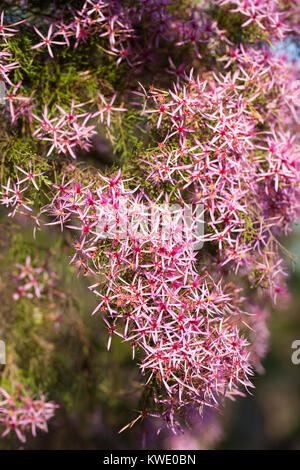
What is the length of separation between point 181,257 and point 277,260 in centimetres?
31

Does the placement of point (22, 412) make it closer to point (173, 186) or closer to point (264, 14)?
point (173, 186)

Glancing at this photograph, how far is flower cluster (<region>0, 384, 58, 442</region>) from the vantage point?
2.82 ft

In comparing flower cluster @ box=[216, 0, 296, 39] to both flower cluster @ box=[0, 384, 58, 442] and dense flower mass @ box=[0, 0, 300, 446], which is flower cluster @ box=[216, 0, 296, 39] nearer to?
dense flower mass @ box=[0, 0, 300, 446]

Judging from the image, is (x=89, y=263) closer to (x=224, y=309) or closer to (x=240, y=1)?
(x=224, y=309)

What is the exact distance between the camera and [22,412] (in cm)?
87

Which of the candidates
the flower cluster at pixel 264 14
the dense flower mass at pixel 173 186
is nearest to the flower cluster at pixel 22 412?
the dense flower mass at pixel 173 186

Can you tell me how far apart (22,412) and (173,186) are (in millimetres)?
537

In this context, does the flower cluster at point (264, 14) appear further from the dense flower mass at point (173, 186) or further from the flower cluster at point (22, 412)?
the flower cluster at point (22, 412)

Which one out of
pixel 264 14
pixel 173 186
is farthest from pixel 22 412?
pixel 264 14

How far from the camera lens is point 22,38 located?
83 cm

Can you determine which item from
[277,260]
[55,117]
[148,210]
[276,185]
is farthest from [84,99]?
[277,260]

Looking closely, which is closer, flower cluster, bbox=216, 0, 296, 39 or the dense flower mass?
the dense flower mass

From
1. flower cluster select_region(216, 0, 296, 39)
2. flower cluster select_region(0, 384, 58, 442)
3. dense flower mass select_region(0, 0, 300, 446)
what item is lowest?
flower cluster select_region(0, 384, 58, 442)

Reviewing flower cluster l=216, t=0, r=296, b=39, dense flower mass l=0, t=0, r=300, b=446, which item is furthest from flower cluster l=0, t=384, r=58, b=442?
flower cluster l=216, t=0, r=296, b=39
